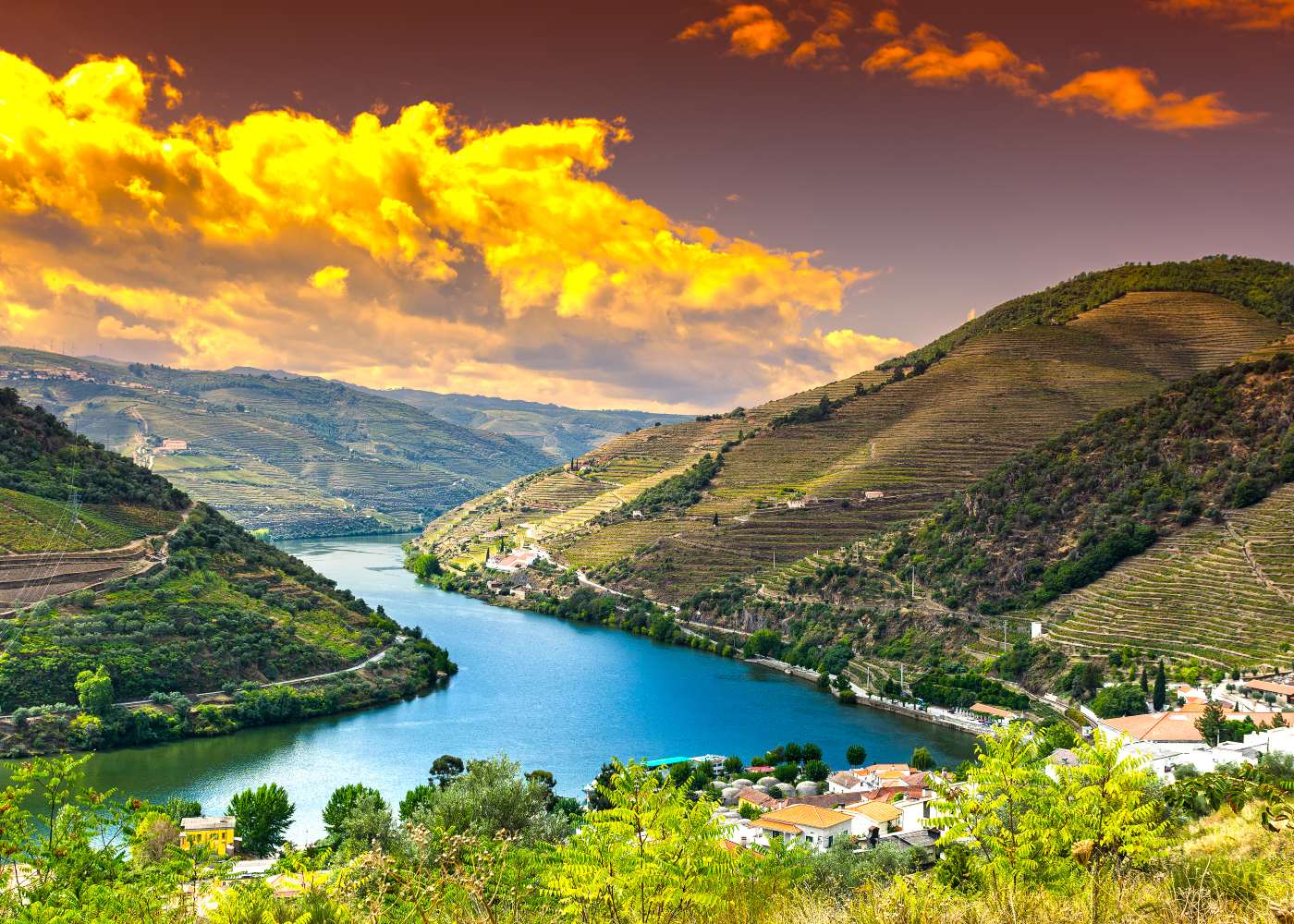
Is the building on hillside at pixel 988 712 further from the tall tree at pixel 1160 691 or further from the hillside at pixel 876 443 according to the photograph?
the hillside at pixel 876 443

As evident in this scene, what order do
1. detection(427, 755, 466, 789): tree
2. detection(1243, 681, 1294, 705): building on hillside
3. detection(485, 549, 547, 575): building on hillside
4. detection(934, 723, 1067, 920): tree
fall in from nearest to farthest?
detection(934, 723, 1067, 920): tree → detection(1243, 681, 1294, 705): building on hillside → detection(427, 755, 466, 789): tree → detection(485, 549, 547, 575): building on hillside

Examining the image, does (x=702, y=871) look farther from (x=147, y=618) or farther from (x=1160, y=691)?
(x=147, y=618)

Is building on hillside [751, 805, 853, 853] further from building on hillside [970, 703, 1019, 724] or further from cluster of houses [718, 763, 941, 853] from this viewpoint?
building on hillside [970, 703, 1019, 724]

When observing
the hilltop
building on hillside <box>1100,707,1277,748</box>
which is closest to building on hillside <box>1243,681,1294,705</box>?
building on hillside <box>1100,707,1277,748</box>

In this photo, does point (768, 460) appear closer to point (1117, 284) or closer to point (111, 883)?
point (1117, 284)

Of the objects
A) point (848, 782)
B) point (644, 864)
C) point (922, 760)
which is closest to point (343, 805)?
point (848, 782)

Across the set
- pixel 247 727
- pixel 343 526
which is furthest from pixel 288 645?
pixel 343 526
